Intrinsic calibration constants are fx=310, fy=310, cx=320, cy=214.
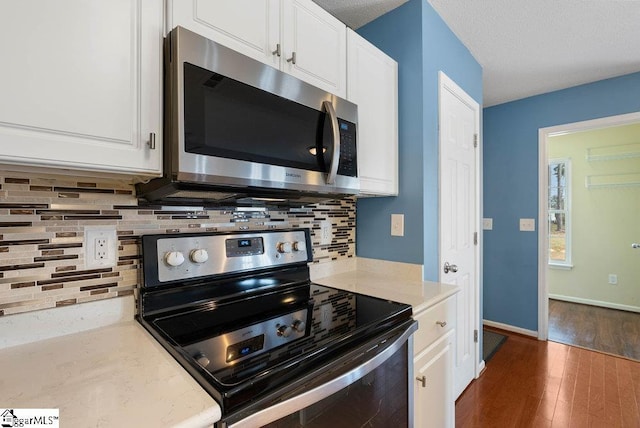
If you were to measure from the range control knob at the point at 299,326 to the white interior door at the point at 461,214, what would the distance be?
109cm

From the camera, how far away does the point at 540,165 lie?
2.95m

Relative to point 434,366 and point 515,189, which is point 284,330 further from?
point 515,189

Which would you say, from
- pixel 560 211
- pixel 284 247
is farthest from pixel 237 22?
pixel 560 211

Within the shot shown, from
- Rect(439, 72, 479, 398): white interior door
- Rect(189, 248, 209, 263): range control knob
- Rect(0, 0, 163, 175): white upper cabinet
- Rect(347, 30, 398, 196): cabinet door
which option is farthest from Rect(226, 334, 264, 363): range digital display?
Rect(439, 72, 479, 398): white interior door

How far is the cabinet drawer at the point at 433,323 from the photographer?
1249mm

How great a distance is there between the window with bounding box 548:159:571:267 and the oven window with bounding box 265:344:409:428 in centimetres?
396

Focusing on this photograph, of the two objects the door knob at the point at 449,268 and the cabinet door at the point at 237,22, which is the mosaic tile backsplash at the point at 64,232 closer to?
the cabinet door at the point at 237,22

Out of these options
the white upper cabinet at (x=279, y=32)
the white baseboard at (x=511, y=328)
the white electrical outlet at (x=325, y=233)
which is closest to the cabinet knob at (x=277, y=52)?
the white upper cabinet at (x=279, y=32)

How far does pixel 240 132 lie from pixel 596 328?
157 inches

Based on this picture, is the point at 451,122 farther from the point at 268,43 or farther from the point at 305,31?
the point at 268,43

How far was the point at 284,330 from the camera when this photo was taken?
3.05 ft

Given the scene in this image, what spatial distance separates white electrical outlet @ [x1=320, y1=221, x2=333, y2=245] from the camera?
5.54ft

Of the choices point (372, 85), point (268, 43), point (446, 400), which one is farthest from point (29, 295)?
point (446, 400)

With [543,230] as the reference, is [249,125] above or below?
above
